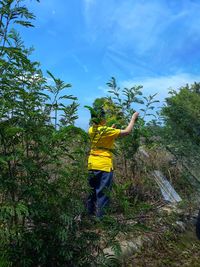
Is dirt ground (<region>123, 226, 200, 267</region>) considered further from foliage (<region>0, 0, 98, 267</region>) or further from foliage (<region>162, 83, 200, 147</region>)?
foliage (<region>162, 83, 200, 147</region>)

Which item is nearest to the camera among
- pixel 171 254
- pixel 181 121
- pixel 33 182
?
pixel 33 182

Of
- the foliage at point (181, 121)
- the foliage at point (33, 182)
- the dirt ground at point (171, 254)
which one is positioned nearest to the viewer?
the foliage at point (33, 182)

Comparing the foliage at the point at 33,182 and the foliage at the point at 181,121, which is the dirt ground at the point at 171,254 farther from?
the foliage at the point at 181,121

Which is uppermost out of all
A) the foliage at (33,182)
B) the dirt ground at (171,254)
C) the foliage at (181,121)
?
the foliage at (181,121)

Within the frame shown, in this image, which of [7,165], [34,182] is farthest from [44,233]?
[7,165]

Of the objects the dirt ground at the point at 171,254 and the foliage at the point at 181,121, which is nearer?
the dirt ground at the point at 171,254

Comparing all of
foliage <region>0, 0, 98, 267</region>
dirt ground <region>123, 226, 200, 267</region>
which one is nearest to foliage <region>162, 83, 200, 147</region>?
dirt ground <region>123, 226, 200, 267</region>

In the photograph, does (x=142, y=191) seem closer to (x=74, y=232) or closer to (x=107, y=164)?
(x=107, y=164)

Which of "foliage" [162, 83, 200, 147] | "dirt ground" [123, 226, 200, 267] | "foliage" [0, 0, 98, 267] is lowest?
"dirt ground" [123, 226, 200, 267]

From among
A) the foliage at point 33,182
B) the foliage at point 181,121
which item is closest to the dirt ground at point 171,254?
the foliage at point 33,182

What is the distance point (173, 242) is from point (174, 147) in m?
3.39

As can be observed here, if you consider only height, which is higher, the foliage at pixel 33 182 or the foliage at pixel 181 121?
the foliage at pixel 181 121

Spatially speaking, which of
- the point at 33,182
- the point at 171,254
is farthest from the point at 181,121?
the point at 33,182

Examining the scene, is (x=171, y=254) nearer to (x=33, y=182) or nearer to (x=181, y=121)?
(x=33, y=182)
